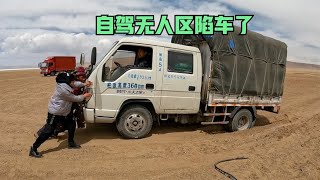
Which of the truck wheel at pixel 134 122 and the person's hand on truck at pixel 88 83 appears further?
the truck wheel at pixel 134 122

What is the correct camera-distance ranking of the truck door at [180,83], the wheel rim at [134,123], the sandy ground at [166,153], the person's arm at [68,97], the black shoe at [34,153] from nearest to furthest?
the sandy ground at [166,153] < the black shoe at [34,153] < the person's arm at [68,97] < the wheel rim at [134,123] < the truck door at [180,83]

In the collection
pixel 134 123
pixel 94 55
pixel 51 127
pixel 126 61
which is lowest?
pixel 134 123

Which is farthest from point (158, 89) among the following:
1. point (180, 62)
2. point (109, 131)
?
point (109, 131)

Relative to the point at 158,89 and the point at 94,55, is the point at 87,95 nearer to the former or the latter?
the point at 94,55

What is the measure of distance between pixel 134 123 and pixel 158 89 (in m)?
0.99

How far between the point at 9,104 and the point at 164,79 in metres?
8.24

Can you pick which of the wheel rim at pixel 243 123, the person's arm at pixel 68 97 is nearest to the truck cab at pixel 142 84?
the person's arm at pixel 68 97

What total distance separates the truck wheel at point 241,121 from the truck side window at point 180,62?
206cm

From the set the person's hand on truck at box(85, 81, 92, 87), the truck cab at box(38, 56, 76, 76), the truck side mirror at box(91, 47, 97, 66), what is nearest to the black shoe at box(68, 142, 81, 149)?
the person's hand on truck at box(85, 81, 92, 87)

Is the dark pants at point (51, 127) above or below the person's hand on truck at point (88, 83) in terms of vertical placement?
below

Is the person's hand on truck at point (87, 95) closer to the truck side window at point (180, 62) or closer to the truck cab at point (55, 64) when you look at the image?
the truck side window at point (180, 62)

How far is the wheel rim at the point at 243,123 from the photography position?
970cm

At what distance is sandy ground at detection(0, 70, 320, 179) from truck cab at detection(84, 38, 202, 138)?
587 millimetres

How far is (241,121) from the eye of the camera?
974cm
